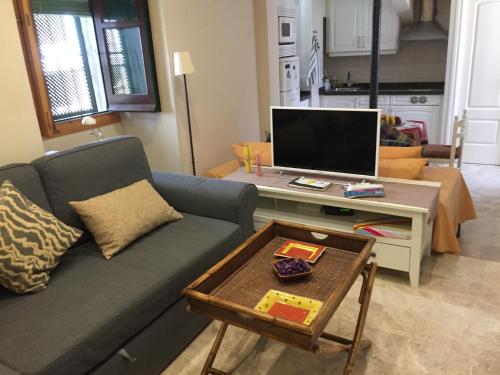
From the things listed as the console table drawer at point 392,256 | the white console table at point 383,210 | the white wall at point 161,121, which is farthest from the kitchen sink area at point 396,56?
the white wall at point 161,121

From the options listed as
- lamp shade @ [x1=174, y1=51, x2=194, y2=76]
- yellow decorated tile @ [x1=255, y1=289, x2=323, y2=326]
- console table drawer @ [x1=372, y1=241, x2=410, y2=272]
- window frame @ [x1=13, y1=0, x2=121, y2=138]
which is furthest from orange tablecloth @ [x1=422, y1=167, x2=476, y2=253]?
window frame @ [x1=13, y1=0, x2=121, y2=138]

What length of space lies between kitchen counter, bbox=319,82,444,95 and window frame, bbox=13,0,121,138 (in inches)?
147

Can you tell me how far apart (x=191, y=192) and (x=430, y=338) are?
60.1 inches

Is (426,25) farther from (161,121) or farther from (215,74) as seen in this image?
(161,121)

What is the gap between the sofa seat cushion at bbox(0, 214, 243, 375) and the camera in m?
1.51

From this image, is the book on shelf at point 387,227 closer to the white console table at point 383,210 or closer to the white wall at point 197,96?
the white console table at point 383,210

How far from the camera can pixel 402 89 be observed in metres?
5.51

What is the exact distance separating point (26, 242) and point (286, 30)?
3645 millimetres

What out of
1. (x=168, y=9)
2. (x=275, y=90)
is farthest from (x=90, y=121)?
(x=275, y=90)

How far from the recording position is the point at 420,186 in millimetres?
2643

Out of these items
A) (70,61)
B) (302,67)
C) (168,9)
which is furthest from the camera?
(302,67)

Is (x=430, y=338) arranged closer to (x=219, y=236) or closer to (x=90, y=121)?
(x=219, y=236)

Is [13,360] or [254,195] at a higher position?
[254,195]

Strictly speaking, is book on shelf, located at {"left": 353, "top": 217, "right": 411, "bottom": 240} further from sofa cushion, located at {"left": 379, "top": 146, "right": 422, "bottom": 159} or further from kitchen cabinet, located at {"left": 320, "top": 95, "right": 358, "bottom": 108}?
kitchen cabinet, located at {"left": 320, "top": 95, "right": 358, "bottom": 108}
